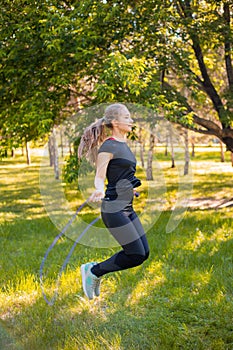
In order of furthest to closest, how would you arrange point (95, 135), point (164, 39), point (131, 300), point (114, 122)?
point (164, 39) < point (131, 300) < point (95, 135) < point (114, 122)

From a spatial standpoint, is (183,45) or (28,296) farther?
(183,45)

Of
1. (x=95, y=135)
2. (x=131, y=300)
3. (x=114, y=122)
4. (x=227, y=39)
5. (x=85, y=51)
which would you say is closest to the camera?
(x=114, y=122)

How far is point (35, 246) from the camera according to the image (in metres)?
7.78

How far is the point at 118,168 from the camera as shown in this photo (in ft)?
12.0

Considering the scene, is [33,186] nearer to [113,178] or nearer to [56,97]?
[56,97]

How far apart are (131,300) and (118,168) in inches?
82.4

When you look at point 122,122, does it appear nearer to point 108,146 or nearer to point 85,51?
point 108,146

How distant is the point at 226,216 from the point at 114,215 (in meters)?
6.98

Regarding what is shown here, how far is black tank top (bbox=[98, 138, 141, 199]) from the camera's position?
3.61 metres

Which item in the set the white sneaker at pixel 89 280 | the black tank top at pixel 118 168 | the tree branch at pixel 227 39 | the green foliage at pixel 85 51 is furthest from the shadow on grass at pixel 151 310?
the tree branch at pixel 227 39

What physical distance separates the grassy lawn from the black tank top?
1.43 meters

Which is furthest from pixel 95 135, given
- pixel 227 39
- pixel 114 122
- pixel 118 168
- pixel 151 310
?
pixel 227 39

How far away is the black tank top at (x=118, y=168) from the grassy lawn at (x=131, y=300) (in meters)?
1.43

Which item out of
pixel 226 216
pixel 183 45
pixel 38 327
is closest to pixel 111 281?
pixel 38 327
